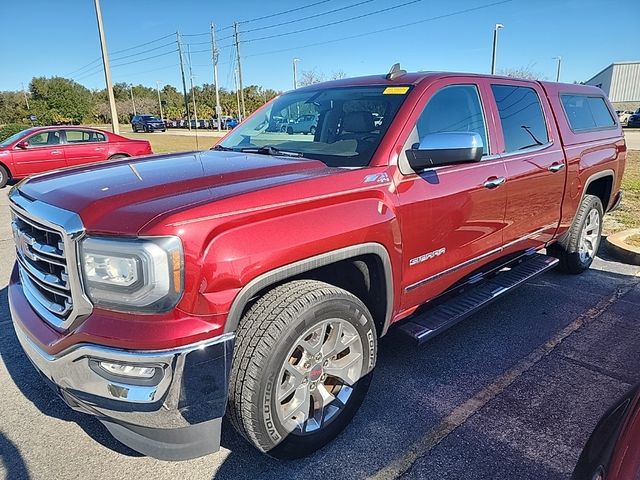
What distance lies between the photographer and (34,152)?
1312 centimetres

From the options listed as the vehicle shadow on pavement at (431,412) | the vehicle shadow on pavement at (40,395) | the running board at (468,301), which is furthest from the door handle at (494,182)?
the vehicle shadow on pavement at (40,395)

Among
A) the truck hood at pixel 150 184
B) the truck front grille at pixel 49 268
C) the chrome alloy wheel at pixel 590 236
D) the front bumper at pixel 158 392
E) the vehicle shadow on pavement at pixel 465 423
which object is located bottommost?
the vehicle shadow on pavement at pixel 465 423

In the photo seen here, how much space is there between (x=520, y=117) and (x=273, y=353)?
3033mm

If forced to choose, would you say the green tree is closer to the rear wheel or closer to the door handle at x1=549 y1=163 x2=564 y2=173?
the rear wheel

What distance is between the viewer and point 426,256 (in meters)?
3.00

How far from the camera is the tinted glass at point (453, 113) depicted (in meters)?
3.10

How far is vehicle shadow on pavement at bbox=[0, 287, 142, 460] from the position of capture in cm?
268

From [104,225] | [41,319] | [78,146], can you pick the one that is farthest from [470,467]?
[78,146]

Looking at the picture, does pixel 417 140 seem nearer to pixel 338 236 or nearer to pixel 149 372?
pixel 338 236

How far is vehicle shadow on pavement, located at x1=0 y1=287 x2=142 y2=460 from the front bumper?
63cm

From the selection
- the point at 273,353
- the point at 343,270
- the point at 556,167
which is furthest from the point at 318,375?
the point at 556,167

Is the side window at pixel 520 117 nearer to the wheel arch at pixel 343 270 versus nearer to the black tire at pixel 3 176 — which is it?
the wheel arch at pixel 343 270

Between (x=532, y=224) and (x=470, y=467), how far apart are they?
2.38 metres

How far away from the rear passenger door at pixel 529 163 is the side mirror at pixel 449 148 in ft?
3.16
